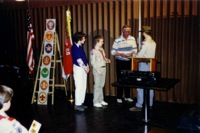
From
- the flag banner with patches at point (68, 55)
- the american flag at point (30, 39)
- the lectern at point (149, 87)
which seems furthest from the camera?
the american flag at point (30, 39)

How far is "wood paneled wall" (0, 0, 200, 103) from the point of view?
5363 mm

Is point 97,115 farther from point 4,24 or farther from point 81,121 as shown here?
point 4,24

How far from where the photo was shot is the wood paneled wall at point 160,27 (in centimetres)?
536

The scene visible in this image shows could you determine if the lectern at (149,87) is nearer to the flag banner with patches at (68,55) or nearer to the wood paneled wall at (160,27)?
the wood paneled wall at (160,27)

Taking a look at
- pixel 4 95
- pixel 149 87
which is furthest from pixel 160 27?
pixel 4 95

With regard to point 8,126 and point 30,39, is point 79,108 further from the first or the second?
point 8,126

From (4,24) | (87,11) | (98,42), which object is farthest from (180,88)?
(4,24)

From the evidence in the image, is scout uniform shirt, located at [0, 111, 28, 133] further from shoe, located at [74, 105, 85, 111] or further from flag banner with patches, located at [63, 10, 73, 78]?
flag banner with patches, located at [63, 10, 73, 78]

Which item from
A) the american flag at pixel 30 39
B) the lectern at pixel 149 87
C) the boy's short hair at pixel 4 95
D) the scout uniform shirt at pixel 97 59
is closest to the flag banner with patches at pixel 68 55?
the scout uniform shirt at pixel 97 59

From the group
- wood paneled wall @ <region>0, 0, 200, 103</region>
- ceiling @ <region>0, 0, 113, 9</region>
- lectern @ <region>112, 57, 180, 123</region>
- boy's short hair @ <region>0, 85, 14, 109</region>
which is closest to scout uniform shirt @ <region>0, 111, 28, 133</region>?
boy's short hair @ <region>0, 85, 14, 109</region>

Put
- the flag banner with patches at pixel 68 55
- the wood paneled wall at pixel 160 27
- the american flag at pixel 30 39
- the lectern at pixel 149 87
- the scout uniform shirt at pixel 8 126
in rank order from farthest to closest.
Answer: the american flag at pixel 30 39 → the flag banner with patches at pixel 68 55 → the wood paneled wall at pixel 160 27 → the lectern at pixel 149 87 → the scout uniform shirt at pixel 8 126

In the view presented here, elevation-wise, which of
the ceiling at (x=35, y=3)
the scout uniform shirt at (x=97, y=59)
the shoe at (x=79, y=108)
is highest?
the ceiling at (x=35, y=3)

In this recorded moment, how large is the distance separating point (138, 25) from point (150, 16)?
0.33m

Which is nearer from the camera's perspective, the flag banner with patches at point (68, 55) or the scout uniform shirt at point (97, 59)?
the scout uniform shirt at point (97, 59)
